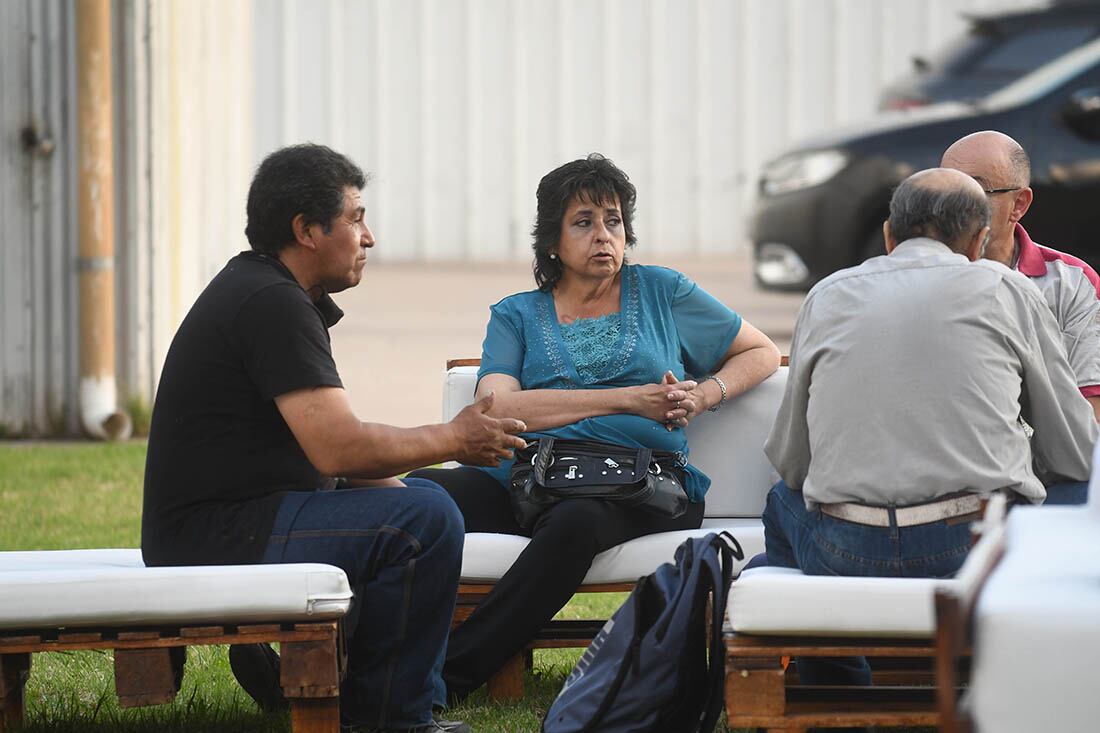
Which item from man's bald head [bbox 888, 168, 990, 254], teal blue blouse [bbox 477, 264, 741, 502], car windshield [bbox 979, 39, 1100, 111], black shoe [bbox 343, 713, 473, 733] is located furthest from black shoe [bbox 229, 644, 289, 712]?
car windshield [bbox 979, 39, 1100, 111]

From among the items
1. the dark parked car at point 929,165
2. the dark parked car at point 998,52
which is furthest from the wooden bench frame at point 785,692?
the dark parked car at point 998,52

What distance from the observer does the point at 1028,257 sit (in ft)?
13.7

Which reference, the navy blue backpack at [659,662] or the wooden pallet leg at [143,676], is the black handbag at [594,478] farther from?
the wooden pallet leg at [143,676]

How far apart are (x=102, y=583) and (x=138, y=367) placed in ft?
16.4

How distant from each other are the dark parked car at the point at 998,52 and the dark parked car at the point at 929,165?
154mm

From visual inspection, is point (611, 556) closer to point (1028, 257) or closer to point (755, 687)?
point (755, 687)

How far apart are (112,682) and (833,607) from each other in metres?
2.07

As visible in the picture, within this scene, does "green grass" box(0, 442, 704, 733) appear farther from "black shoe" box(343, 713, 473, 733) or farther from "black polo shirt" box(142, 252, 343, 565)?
"black polo shirt" box(142, 252, 343, 565)

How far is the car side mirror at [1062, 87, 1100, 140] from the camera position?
28.8ft

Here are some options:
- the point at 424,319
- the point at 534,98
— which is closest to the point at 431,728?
the point at 424,319

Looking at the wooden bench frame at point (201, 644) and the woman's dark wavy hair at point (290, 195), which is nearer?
the wooden bench frame at point (201, 644)

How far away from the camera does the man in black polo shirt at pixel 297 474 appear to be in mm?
3535

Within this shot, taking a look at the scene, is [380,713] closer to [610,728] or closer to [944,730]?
[610,728]

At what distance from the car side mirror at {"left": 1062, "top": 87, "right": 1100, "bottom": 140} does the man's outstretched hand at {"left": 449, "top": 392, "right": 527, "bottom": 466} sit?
600 cm
